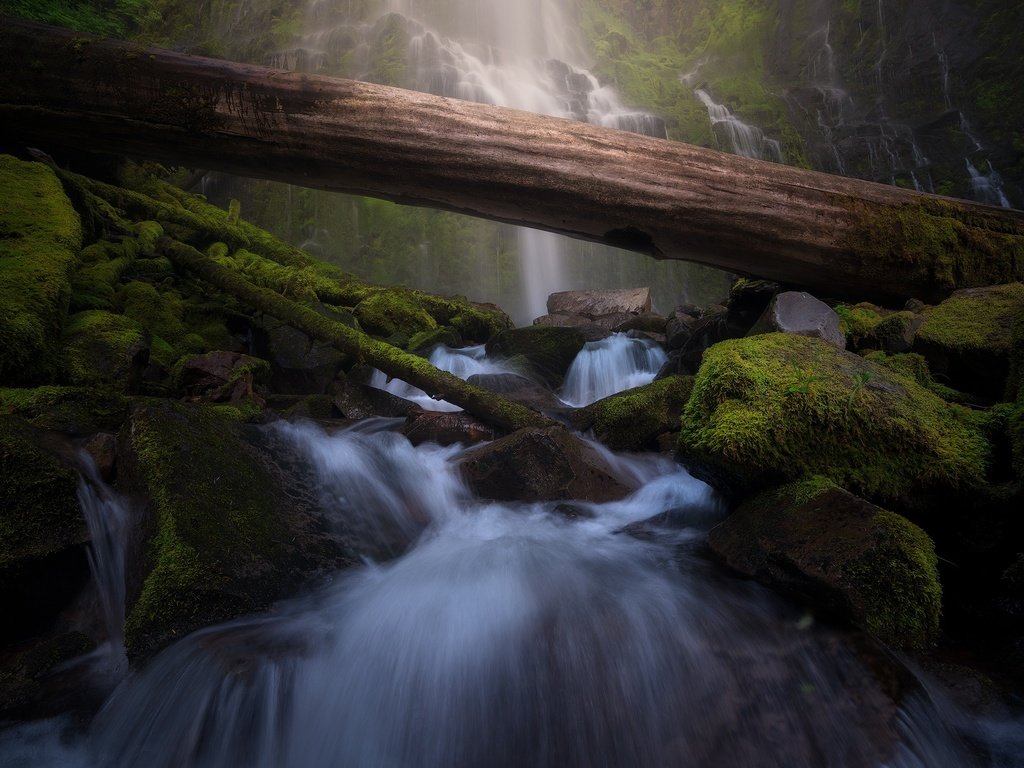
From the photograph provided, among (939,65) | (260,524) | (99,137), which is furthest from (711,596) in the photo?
(939,65)

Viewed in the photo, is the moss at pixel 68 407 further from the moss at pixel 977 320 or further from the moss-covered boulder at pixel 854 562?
the moss at pixel 977 320

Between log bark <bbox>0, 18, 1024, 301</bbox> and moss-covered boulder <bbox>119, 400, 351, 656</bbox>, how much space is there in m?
2.61

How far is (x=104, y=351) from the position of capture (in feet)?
12.2

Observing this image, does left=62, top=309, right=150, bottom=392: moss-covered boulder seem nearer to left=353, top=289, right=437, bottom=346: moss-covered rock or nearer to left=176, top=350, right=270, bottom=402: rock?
left=176, top=350, right=270, bottom=402: rock

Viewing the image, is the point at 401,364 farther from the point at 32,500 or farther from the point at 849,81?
the point at 849,81

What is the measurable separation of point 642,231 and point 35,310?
4336mm

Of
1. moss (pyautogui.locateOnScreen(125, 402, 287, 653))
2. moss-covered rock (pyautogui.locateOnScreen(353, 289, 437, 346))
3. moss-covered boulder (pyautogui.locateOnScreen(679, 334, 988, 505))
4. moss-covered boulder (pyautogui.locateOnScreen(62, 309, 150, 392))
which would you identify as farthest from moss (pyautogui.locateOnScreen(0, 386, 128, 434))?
moss-covered rock (pyautogui.locateOnScreen(353, 289, 437, 346))

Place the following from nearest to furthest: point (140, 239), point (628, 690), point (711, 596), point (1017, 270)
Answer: point (628, 690) → point (711, 596) → point (1017, 270) → point (140, 239)

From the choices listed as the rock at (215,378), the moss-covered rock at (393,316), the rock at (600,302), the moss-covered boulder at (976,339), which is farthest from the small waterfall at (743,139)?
the rock at (215,378)

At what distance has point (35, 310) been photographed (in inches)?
132

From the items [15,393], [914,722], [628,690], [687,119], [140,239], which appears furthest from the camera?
[687,119]

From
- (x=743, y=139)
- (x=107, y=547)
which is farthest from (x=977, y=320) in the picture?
(x=743, y=139)

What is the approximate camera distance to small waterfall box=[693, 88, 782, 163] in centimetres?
1530

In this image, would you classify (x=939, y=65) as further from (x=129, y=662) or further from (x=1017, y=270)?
(x=129, y=662)
